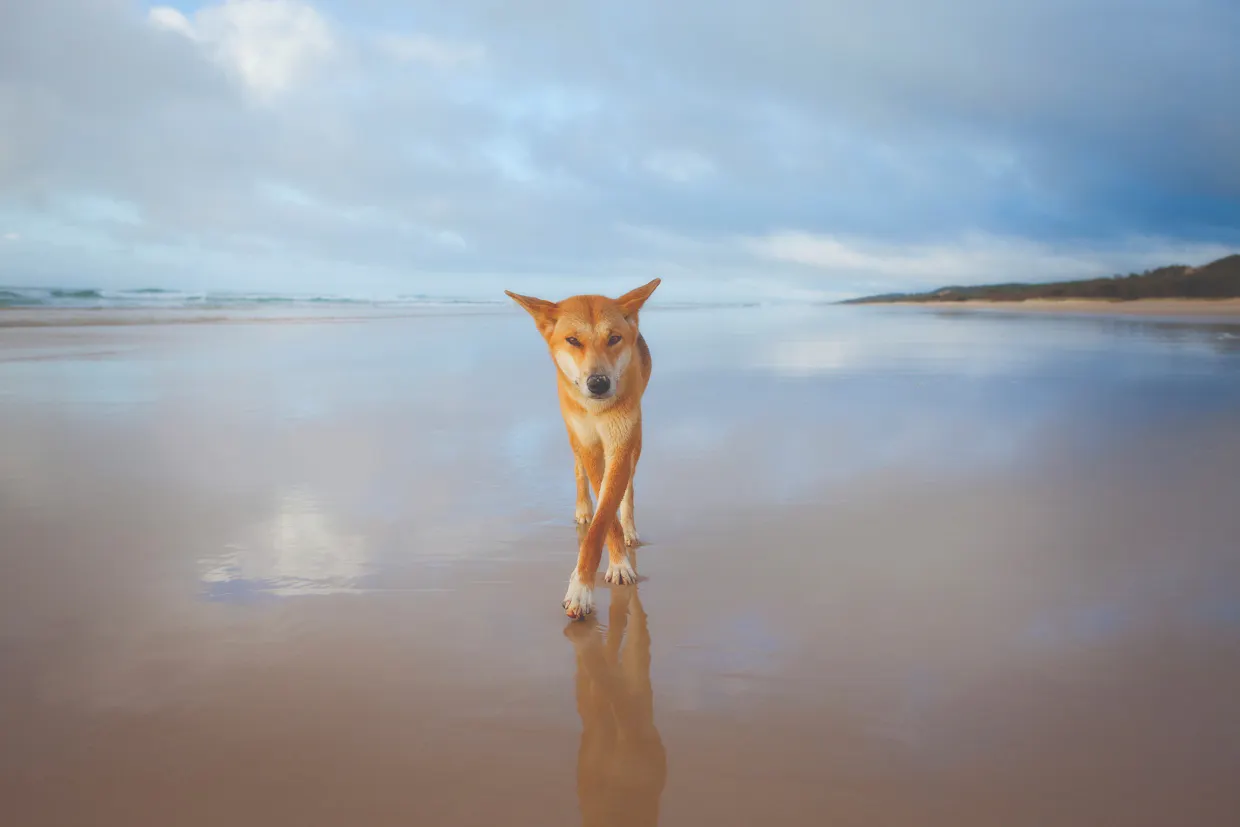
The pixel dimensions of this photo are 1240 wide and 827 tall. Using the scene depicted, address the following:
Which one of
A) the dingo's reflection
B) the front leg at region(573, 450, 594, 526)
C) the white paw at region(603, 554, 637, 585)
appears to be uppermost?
the front leg at region(573, 450, 594, 526)

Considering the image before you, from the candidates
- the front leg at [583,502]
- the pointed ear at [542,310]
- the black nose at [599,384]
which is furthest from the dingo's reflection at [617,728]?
the pointed ear at [542,310]

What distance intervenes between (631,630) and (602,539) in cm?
38

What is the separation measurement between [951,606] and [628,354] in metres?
1.64

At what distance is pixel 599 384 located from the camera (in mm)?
2920

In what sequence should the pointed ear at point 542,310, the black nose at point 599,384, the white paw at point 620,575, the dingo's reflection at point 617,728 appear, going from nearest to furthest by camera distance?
the dingo's reflection at point 617,728, the black nose at point 599,384, the white paw at point 620,575, the pointed ear at point 542,310

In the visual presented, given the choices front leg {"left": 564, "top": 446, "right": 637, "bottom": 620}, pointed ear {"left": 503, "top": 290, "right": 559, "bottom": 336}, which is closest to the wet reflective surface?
front leg {"left": 564, "top": 446, "right": 637, "bottom": 620}

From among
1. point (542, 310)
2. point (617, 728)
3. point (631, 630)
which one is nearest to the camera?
point (617, 728)

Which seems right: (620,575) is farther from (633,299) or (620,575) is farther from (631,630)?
(633,299)

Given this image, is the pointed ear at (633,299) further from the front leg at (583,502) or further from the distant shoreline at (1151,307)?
the distant shoreline at (1151,307)

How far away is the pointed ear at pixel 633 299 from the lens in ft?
10.8

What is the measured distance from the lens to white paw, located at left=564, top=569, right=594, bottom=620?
2.74 metres

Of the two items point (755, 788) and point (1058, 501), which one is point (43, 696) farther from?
point (1058, 501)

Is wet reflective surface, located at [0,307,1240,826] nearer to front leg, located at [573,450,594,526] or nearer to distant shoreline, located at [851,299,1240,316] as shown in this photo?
front leg, located at [573,450,594,526]

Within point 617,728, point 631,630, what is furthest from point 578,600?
point 617,728
